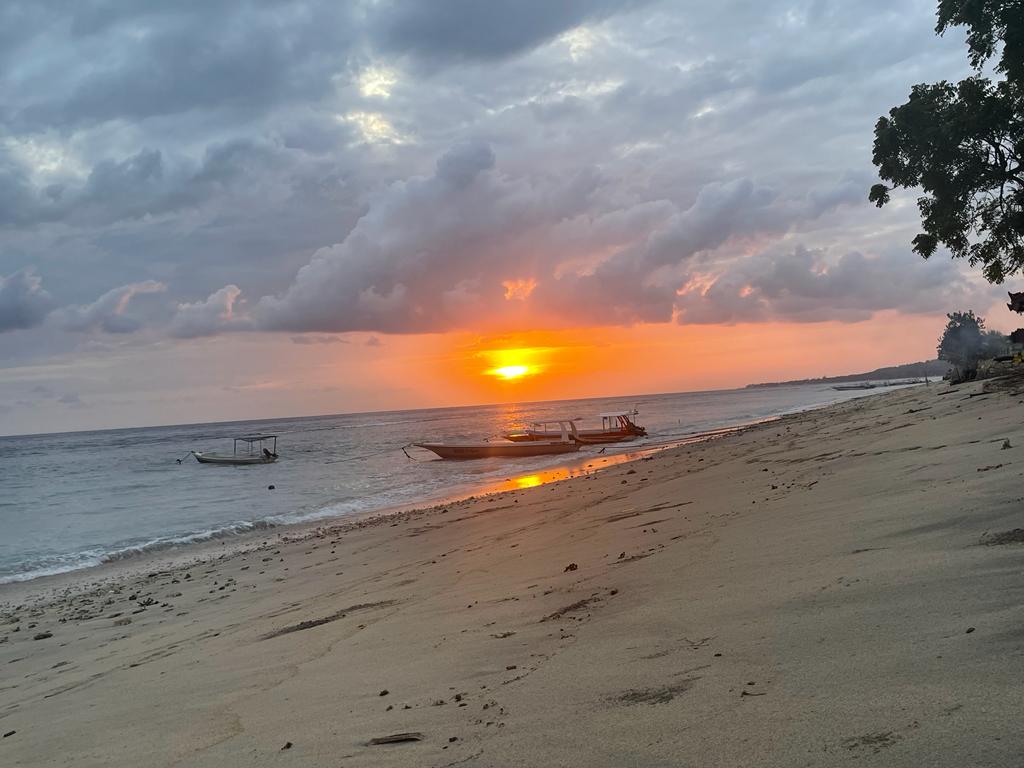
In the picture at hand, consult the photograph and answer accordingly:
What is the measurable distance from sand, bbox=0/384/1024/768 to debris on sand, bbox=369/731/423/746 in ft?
0.08

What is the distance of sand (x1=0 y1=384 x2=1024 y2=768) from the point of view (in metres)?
2.78

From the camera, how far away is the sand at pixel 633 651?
2.78 m

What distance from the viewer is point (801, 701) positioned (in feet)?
9.44

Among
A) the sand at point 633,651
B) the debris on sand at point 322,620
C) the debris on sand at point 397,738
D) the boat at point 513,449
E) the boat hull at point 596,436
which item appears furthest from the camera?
the boat hull at point 596,436

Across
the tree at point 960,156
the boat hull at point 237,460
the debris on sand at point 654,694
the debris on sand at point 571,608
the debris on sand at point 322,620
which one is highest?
the tree at point 960,156

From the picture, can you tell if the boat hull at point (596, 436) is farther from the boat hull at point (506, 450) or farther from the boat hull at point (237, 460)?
the boat hull at point (237, 460)

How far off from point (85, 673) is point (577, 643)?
5857 millimetres

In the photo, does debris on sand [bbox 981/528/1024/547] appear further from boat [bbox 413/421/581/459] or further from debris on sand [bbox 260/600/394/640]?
boat [bbox 413/421/581/459]

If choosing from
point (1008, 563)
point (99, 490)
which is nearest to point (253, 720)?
point (1008, 563)

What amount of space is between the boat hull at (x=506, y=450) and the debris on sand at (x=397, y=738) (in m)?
40.4

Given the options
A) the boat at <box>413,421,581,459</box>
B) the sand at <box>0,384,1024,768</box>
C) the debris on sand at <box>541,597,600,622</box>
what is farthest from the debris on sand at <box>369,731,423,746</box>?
the boat at <box>413,421,581,459</box>

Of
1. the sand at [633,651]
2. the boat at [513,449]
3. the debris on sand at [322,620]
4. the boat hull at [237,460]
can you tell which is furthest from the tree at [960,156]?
the boat hull at [237,460]

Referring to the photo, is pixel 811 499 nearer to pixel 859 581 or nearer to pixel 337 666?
pixel 859 581

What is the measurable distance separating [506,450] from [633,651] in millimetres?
41215
